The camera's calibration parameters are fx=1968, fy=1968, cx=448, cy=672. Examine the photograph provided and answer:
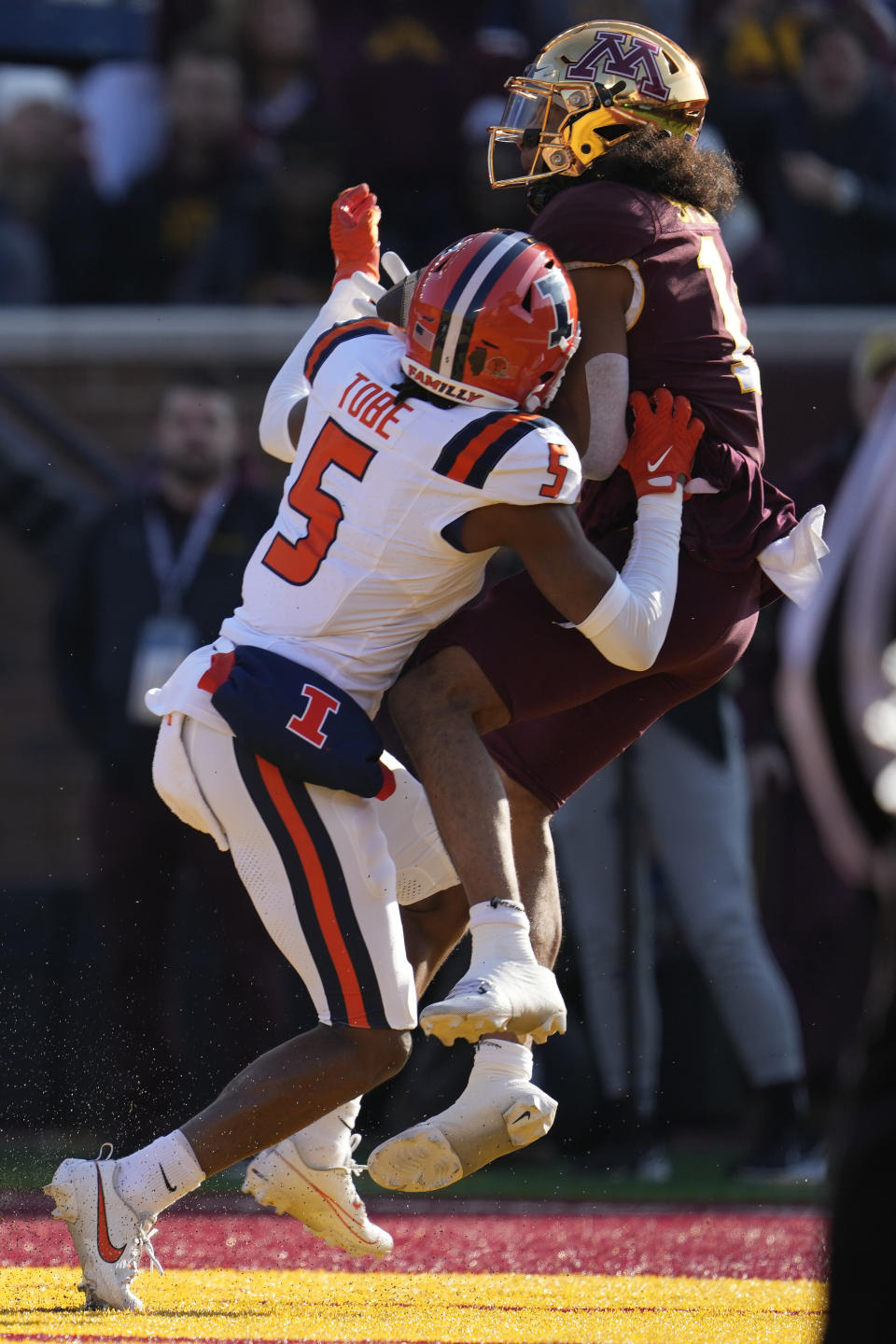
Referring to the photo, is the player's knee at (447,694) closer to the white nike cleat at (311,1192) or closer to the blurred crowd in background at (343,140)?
the white nike cleat at (311,1192)

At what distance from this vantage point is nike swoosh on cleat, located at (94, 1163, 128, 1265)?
12.1ft

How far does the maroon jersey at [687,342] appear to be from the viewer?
3.79 m

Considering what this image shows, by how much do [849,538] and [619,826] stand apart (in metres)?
4.55

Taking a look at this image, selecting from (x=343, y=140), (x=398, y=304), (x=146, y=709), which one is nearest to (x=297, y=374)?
(x=398, y=304)

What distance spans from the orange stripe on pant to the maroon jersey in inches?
34.4

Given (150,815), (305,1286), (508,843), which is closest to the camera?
(508,843)

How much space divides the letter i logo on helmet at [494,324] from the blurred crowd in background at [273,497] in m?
1.52

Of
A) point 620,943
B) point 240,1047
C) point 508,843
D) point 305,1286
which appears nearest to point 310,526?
point 508,843

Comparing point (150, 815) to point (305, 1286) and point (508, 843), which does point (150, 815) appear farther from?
point (508, 843)

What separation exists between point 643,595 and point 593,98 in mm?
1037

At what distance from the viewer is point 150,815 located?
7062 mm

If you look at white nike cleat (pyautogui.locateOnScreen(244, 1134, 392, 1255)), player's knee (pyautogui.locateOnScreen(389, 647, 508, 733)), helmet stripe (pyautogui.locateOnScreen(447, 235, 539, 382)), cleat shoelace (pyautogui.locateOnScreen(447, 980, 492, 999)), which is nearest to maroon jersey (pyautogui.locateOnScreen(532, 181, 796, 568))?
helmet stripe (pyautogui.locateOnScreen(447, 235, 539, 382))

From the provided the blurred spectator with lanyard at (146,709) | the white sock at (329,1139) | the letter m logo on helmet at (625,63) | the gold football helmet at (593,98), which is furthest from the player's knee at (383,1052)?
the blurred spectator with lanyard at (146,709)

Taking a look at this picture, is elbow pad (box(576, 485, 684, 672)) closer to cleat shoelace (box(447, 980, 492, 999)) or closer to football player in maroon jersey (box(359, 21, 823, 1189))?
football player in maroon jersey (box(359, 21, 823, 1189))
